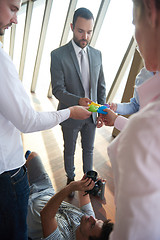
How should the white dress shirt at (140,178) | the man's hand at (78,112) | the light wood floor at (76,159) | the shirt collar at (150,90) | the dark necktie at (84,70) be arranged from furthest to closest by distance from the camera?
the light wood floor at (76,159) < the dark necktie at (84,70) < the man's hand at (78,112) < the shirt collar at (150,90) < the white dress shirt at (140,178)

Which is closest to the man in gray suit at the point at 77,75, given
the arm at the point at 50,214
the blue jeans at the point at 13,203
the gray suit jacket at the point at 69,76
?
the gray suit jacket at the point at 69,76

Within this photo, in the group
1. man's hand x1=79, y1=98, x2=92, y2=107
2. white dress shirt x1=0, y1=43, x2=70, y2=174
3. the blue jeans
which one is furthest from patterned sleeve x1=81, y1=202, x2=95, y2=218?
man's hand x1=79, y1=98, x2=92, y2=107

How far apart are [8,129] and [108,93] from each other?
384cm

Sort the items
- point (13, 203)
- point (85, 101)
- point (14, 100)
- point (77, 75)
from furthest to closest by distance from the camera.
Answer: point (77, 75) < point (85, 101) < point (13, 203) < point (14, 100)

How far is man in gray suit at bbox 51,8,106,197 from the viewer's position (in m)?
1.84

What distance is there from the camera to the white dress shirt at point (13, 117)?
0.85m

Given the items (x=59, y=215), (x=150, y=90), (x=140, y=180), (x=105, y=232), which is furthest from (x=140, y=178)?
(x=59, y=215)

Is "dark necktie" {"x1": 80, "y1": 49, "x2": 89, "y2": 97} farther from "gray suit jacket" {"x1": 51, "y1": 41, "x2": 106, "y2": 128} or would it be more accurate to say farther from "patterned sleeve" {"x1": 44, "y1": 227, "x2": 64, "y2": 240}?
"patterned sleeve" {"x1": 44, "y1": 227, "x2": 64, "y2": 240}

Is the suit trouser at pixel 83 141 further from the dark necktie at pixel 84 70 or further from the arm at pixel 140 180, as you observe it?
the arm at pixel 140 180

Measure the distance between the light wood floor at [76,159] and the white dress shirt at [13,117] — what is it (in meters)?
1.42

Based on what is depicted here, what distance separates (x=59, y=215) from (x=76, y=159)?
4.93 ft

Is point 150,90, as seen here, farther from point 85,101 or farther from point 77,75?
point 77,75

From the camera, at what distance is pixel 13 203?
1.06 meters

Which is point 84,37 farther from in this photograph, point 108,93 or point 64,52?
point 108,93
